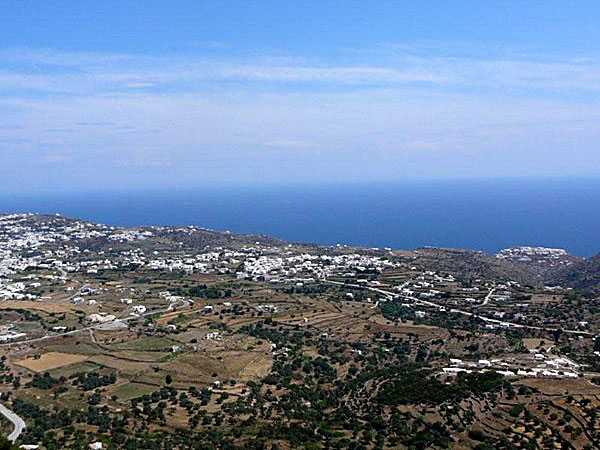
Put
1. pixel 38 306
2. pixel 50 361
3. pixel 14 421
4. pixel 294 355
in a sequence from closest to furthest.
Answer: pixel 14 421 → pixel 50 361 → pixel 294 355 → pixel 38 306

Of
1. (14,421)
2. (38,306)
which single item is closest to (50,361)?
(14,421)

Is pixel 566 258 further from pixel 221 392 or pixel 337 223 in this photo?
pixel 337 223

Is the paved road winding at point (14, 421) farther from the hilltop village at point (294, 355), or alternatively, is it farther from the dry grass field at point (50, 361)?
the dry grass field at point (50, 361)

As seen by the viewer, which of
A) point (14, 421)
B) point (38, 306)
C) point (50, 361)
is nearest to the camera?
point (14, 421)

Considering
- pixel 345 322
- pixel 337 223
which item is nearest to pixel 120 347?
pixel 345 322

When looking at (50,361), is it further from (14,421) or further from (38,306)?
(38,306)

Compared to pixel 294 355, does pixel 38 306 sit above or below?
below

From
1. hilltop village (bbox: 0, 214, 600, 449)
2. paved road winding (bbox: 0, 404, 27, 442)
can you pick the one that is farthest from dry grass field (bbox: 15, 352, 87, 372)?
paved road winding (bbox: 0, 404, 27, 442)

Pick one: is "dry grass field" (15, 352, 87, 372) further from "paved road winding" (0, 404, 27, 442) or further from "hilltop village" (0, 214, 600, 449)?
"paved road winding" (0, 404, 27, 442)
